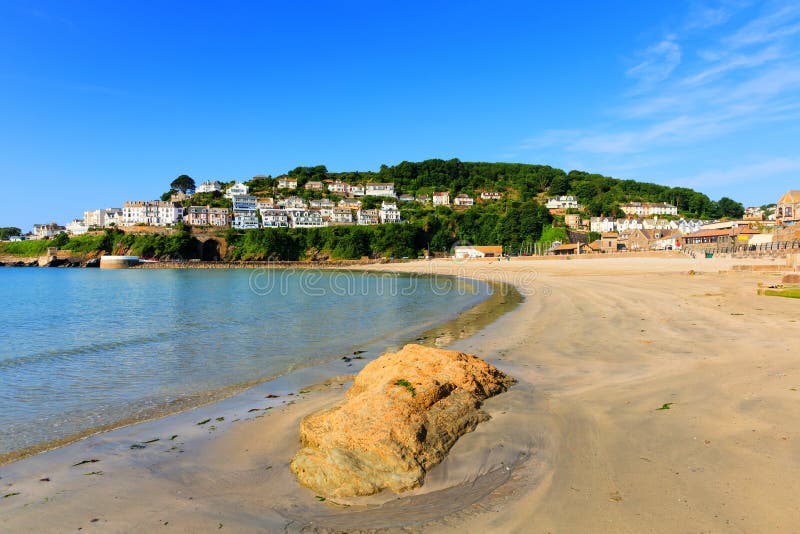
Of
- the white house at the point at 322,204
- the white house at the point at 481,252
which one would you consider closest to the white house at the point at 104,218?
the white house at the point at 322,204

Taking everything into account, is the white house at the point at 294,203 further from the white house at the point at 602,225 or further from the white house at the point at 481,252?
the white house at the point at 602,225

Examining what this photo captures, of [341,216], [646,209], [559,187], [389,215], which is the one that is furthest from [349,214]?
[646,209]

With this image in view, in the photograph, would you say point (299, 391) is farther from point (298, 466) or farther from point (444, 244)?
point (444, 244)

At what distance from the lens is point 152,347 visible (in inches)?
558

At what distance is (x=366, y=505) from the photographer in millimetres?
3957

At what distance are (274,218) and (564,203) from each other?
93.8 metres

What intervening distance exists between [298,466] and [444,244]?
365ft

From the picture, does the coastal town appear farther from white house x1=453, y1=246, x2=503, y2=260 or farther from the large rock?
the large rock

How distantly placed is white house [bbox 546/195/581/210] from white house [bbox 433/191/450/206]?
33.1m

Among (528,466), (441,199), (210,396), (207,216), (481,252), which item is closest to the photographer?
(528,466)

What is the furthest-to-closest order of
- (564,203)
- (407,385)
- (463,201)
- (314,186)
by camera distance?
1. (314,186)
2. (463,201)
3. (564,203)
4. (407,385)

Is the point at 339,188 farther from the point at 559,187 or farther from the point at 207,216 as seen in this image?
the point at 559,187

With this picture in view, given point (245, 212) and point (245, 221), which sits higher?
point (245, 212)

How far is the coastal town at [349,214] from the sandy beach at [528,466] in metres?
85.2
